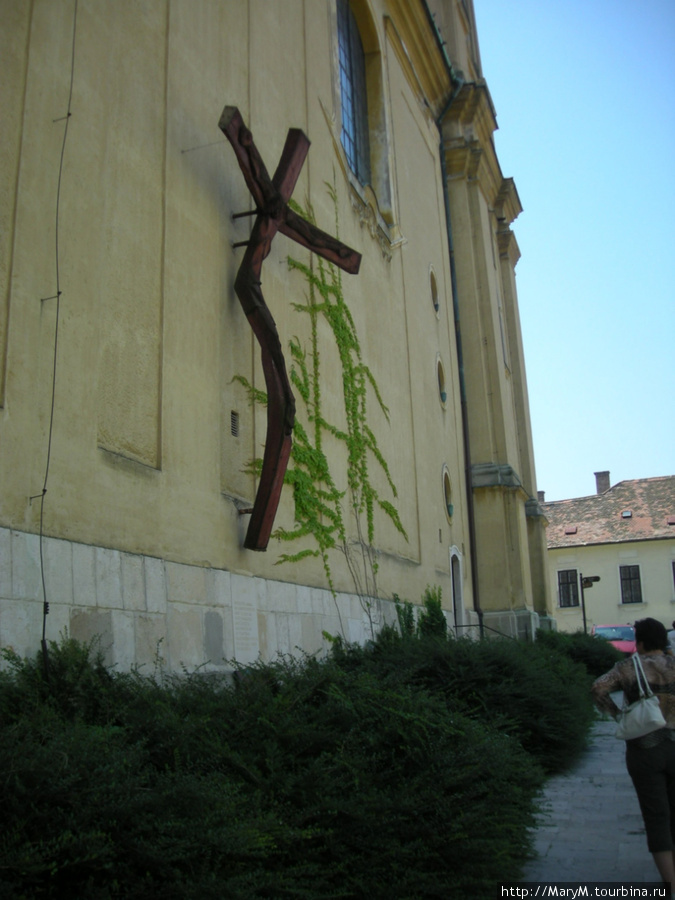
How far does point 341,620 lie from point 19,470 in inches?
235

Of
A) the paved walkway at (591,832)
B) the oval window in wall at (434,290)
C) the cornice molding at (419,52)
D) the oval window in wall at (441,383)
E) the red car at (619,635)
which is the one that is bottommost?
the paved walkway at (591,832)

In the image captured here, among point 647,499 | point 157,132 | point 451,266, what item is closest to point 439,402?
point 451,266

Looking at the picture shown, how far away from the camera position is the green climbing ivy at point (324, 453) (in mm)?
10430

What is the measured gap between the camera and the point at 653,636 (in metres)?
5.29

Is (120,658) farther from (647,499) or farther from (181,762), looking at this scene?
(647,499)

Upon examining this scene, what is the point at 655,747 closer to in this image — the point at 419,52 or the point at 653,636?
the point at 653,636

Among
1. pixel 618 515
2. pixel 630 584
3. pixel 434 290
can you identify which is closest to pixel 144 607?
pixel 434 290

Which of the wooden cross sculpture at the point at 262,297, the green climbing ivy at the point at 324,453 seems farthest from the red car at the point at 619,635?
the wooden cross sculpture at the point at 262,297

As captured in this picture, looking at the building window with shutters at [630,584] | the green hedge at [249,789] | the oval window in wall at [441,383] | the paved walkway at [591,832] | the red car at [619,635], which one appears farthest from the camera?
the building window with shutters at [630,584]

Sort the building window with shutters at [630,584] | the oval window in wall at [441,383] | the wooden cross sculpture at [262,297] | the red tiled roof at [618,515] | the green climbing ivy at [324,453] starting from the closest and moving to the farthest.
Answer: the wooden cross sculpture at [262,297], the green climbing ivy at [324,453], the oval window in wall at [441,383], the building window with shutters at [630,584], the red tiled roof at [618,515]

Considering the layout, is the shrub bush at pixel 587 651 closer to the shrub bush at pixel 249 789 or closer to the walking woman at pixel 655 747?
the shrub bush at pixel 249 789

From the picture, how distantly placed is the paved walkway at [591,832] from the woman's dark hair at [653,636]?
1306 millimetres

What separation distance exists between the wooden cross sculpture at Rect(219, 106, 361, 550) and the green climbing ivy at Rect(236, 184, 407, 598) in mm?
500

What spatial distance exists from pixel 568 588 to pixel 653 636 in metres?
44.8
